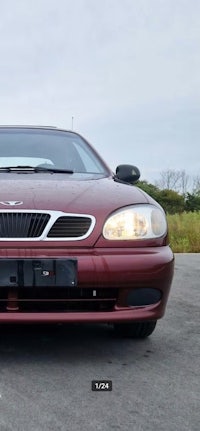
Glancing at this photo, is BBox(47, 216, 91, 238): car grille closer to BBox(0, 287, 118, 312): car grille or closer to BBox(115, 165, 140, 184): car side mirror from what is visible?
BBox(0, 287, 118, 312): car grille

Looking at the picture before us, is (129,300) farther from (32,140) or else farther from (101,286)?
(32,140)

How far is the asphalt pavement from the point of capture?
2.02 metres

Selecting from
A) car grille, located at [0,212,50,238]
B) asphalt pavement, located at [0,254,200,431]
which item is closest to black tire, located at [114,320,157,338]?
asphalt pavement, located at [0,254,200,431]

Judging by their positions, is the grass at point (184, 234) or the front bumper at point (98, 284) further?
the grass at point (184, 234)

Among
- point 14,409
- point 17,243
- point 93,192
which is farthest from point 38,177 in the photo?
point 14,409

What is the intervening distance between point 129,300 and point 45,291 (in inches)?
15.9

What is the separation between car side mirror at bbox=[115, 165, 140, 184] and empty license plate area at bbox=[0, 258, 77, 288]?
1.25m

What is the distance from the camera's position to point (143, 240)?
103 inches

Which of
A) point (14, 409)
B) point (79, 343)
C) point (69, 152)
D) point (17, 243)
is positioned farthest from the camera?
point (69, 152)

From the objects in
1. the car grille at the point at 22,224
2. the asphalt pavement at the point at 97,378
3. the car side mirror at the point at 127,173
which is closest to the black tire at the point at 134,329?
the asphalt pavement at the point at 97,378

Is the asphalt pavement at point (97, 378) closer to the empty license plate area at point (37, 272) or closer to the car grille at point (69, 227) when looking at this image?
the empty license plate area at point (37, 272)

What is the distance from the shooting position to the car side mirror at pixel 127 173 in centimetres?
362

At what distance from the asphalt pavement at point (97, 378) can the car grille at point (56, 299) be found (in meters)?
0.29

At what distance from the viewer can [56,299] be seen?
8.20ft
